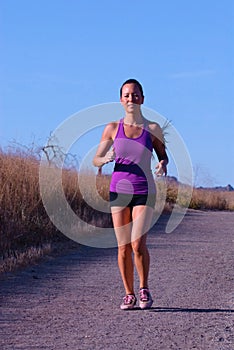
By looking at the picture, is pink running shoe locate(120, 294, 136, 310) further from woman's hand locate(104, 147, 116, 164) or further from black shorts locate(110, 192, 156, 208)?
woman's hand locate(104, 147, 116, 164)

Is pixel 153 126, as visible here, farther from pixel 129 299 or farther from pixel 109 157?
pixel 129 299

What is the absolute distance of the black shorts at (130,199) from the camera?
720 centimetres

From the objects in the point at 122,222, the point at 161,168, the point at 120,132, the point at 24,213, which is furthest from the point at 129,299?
the point at 24,213

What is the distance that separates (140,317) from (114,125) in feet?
6.05

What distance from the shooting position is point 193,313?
7250mm

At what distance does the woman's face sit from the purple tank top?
0.25 m

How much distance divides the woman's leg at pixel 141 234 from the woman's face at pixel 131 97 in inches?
38.3

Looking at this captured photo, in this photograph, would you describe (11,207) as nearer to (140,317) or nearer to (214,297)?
(214,297)

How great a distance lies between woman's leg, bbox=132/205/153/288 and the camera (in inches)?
284

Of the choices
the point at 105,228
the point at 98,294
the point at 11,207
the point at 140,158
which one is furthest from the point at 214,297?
the point at 105,228

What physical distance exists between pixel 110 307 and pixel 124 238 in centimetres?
71

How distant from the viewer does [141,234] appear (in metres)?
7.25

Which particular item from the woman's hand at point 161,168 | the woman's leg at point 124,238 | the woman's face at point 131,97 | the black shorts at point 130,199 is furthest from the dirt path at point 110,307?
the woman's face at point 131,97

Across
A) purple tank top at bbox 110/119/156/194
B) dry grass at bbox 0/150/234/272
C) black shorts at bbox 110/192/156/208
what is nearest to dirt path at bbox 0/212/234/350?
dry grass at bbox 0/150/234/272
